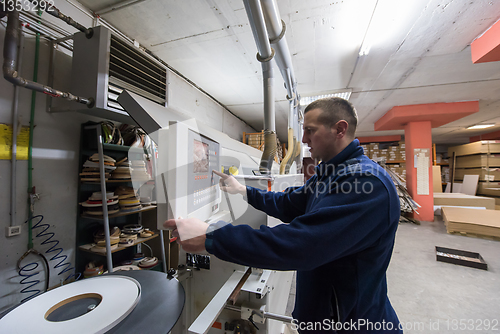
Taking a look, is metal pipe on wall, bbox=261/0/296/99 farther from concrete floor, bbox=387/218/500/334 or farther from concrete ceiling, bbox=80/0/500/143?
concrete floor, bbox=387/218/500/334

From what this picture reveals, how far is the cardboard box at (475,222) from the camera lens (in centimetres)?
348

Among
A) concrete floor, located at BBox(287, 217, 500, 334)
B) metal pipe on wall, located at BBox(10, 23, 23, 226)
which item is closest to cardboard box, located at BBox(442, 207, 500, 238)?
concrete floor, located at BBox(287, 217, 500, 334)

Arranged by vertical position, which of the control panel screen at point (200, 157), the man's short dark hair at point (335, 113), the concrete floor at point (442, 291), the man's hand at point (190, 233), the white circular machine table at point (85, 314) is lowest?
the concrete floor at point (442, 291)

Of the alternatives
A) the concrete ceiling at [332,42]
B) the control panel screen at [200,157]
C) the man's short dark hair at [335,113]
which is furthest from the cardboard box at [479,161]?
the control panel screen at [200,157]

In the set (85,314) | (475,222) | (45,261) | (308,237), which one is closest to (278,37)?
(308,237)

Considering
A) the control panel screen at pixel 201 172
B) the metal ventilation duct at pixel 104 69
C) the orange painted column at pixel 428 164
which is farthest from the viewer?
the orange painted column at pixel 428 164

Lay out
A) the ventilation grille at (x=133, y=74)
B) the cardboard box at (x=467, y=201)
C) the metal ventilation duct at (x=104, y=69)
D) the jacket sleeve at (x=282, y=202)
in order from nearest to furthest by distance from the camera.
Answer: the jacket sleeve at (x=282, y=202) < the metal ventilation duct at (x=104, y=69) < the ventilation grille at (x=133, y=74) < the cardboard box at (x=467, y=201)

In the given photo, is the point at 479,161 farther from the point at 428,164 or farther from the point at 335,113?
the point at 335,113

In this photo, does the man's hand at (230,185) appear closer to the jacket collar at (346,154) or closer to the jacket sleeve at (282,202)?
the jacket sleeve at (282,202)

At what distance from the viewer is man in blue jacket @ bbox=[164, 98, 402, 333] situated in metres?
0.54

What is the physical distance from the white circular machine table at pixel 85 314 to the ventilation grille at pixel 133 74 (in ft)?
3.89

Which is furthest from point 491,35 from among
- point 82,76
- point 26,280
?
point 26,280

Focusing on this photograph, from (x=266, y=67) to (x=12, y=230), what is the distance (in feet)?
6.63

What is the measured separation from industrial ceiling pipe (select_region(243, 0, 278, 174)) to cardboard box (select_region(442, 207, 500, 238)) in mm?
4372
